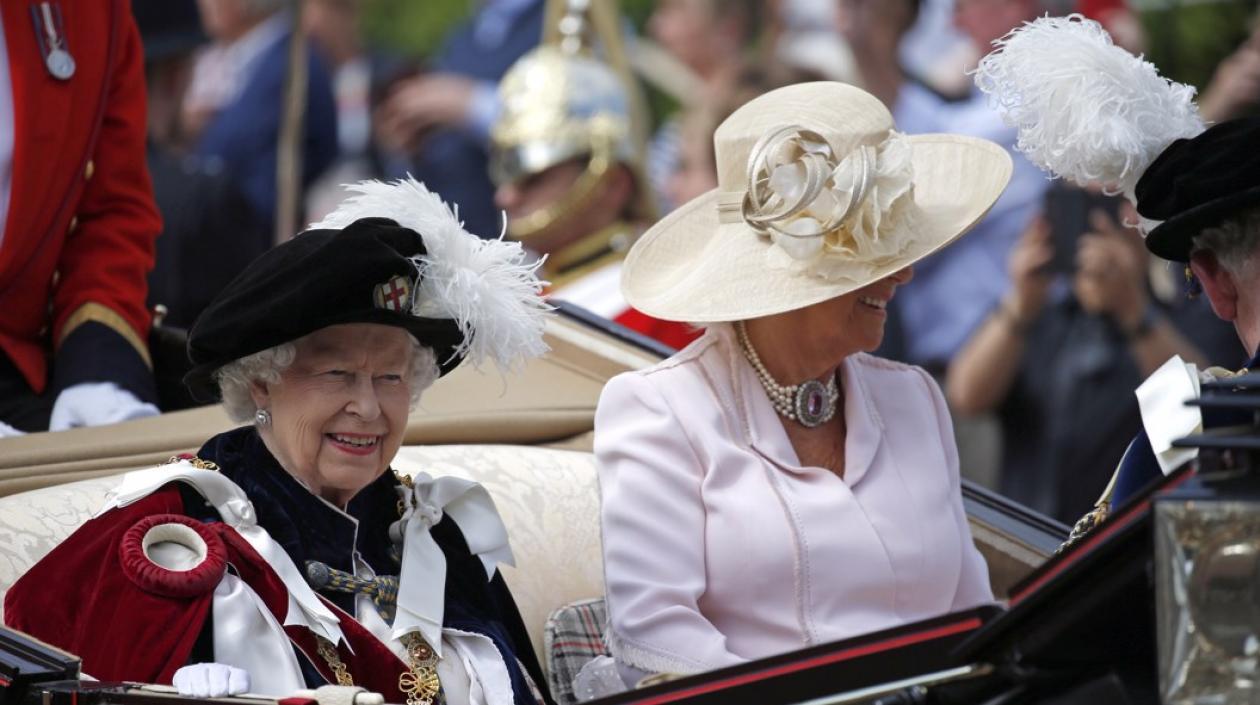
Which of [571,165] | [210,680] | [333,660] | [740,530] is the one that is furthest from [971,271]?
[210,680]

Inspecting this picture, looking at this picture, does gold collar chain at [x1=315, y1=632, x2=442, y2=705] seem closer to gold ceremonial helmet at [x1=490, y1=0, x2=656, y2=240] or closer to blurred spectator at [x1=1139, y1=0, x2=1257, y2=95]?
gold ceremonial helmet at [x1=490, y1=0, x2=656, y2=240]

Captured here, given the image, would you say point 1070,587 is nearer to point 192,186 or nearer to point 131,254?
point 131,254

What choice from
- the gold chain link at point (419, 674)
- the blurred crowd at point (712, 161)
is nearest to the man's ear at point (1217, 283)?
the gold chain link at point (419, 674)

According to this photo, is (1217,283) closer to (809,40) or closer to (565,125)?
(565,125)

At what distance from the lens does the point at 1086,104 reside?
2.85 metres

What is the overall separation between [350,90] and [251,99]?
548mm

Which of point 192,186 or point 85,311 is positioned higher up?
point 192,186

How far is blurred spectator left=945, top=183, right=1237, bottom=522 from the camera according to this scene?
627cm

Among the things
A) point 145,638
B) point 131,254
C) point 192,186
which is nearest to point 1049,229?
point 192,186

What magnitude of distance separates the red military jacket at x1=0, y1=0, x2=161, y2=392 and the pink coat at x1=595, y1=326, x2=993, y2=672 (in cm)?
112

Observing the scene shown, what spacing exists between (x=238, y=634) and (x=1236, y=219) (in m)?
1.36

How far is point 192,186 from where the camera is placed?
702 cm

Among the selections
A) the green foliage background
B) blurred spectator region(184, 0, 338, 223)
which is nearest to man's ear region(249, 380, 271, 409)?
blurred spectator region(184, 0, 338, 223)

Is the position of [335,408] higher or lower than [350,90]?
lower
